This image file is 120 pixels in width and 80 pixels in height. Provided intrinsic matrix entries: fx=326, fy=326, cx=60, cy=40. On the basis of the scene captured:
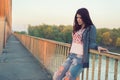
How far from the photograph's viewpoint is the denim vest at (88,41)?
451 centimetres

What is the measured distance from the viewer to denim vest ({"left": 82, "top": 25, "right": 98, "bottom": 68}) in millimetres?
4512

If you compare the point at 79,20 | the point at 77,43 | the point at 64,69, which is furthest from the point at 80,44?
the point at 64,69

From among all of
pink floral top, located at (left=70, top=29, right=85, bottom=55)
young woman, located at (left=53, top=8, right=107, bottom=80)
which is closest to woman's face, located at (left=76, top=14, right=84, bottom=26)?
young woman, located at (left=53, top=8, right=107, bottom=80)

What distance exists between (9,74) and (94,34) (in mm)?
4892

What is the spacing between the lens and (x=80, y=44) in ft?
15.4

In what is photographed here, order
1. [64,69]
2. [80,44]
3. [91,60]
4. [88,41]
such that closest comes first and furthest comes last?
[88,41] < [80,44] < [64,69] < [91,60]

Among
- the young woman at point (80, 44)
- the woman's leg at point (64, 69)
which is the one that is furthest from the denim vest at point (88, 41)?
the woman's leg at point (64, 69)

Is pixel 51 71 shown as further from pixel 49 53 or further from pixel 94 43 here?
pixel 94 43

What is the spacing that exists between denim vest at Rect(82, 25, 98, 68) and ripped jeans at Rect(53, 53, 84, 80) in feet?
0.32

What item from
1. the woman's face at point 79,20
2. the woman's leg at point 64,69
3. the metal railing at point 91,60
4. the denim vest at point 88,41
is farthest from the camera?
the woman's leg at point 64,69

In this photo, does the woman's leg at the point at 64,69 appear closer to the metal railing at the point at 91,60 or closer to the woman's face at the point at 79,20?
the metal railing at the point at 91,60

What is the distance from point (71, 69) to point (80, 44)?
39 cm

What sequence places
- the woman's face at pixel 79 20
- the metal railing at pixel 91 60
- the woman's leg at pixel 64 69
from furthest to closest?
the woman's leg at pixel 64 69, the woman's face at pixel 79 20, the metal railing at pixel 91 60

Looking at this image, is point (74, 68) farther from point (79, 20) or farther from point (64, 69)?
point (79, 20)
